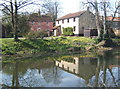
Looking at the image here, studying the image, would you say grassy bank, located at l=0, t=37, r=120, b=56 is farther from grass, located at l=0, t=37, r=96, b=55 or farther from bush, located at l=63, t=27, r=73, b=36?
bush, located at l=63, t=27, r=73, b=36

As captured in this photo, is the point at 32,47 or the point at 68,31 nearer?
the point at 32,47

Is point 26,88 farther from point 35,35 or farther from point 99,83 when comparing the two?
point 35,35

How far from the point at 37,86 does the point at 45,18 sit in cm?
4511

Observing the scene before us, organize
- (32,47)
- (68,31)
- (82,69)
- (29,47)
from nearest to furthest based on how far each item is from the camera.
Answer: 1. (82,69)
2. (29,47)
3. (32,47)
4. (68,31)

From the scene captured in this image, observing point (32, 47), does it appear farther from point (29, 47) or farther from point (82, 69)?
point (82, 69)

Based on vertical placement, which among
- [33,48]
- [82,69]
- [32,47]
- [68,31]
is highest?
[68,31]

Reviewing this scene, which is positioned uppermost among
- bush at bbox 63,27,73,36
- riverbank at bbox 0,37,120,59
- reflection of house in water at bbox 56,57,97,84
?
bush at bbox 63,27,73,36

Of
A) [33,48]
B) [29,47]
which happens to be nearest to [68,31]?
[33,48]

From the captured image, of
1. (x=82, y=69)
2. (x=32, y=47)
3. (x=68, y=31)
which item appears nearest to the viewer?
(x=82, y=69)

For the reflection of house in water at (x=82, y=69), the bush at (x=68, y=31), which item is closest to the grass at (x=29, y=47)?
the reflection of house in water at (x=82, y=69)

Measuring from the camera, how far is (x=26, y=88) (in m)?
8.21

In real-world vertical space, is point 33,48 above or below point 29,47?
below

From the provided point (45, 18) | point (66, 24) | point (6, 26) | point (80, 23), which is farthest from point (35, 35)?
point (45, 18)

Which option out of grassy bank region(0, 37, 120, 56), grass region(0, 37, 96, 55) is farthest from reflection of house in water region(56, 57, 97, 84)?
grass region(0, 37, 96, 55)
